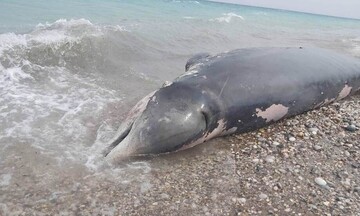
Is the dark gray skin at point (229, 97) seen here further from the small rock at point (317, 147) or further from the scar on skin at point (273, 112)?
the small rock at point (317, 147)

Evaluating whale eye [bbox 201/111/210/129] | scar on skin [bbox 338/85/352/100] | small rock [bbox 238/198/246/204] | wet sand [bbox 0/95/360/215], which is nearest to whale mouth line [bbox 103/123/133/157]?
wet sand [bbox 0/95/360/215]

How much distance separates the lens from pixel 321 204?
354 cm

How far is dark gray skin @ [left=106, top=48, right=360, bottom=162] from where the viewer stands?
165 inches

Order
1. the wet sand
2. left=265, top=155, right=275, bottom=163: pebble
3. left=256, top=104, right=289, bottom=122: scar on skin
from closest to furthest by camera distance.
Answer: the wet sand → left=265, top=155, right=275, bottom=163: pebble → left=256, top=104, right=289, bottom=122: scar on skin

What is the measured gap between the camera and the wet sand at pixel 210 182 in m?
3.33

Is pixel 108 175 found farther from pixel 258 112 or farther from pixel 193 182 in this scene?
pixel 258 112

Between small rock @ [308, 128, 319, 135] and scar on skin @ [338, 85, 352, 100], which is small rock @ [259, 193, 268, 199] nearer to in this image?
small rock @ [308, 128, 319, 135]

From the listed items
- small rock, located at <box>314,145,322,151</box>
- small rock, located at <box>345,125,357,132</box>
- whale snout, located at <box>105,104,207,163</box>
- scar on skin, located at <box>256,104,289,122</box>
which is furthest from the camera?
small rock, located at <box>345,125,357,132</box>

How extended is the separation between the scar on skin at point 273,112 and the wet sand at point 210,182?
287 millimetres

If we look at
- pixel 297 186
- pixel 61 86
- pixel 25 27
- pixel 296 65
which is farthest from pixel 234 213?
pixel 25 27

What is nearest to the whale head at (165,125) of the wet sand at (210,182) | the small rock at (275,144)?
the wet sand at (210,182)

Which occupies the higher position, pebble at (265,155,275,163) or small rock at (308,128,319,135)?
small rock at (308,128,319,135)

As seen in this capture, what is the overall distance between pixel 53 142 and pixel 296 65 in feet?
11.3

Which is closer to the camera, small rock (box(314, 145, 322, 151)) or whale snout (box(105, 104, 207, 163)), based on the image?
whale snout (box(105, 104, 207, 163))
